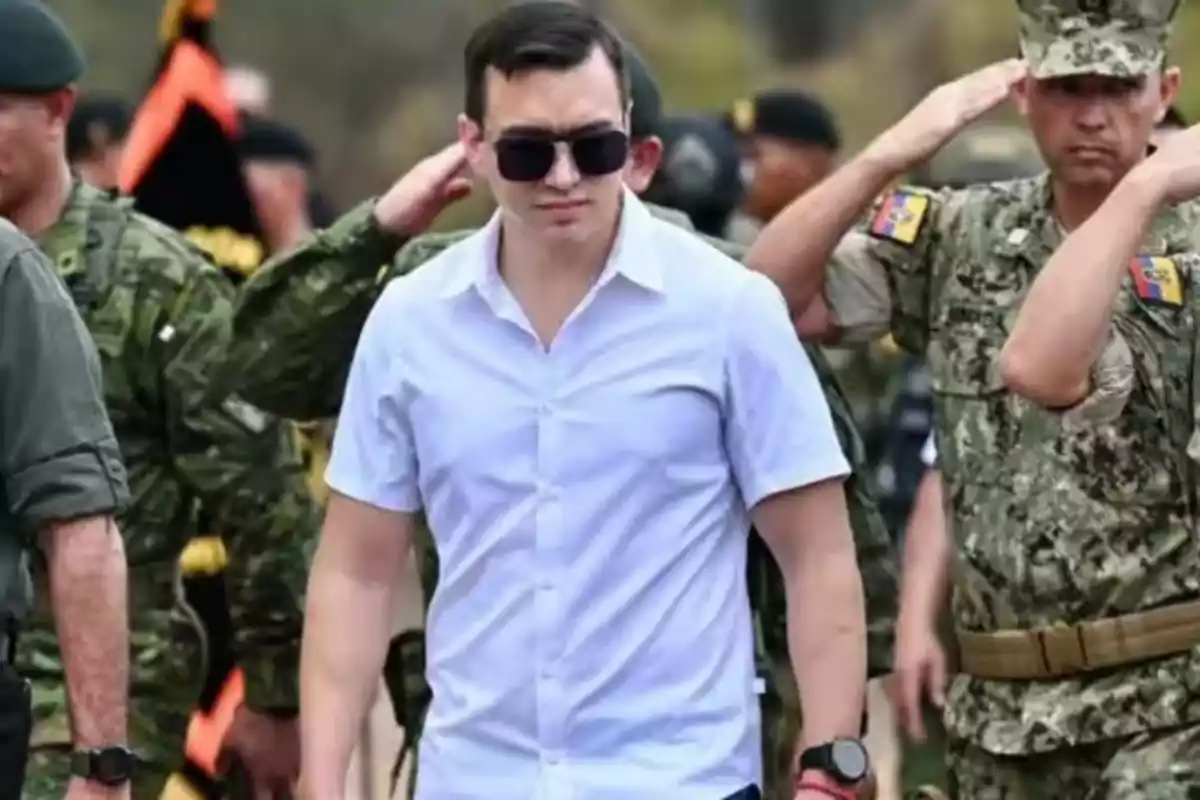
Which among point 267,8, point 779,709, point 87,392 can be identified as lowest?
point 267,8

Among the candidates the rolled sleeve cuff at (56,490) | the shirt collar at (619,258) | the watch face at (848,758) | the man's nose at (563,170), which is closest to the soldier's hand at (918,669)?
the watch face at (848,758)

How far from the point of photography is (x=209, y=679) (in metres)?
9.23

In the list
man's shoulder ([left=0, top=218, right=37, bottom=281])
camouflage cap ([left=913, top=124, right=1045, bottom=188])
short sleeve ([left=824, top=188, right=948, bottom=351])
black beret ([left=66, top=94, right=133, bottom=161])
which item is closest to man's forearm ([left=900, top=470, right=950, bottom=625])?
short sleeve ([left=824, top=188, right=948, bottom=351])

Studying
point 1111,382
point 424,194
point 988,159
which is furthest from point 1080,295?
point 988,159

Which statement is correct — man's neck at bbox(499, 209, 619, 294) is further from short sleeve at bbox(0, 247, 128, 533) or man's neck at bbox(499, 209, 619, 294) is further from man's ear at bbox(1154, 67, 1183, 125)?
man's ear at bbox(1154, 67, 1183, 125)

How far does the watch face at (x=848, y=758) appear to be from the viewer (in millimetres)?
5660

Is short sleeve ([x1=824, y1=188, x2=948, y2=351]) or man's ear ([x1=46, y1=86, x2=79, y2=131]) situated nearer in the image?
short sleeve ([x1=824, y1=188, x2=948, y2=351])

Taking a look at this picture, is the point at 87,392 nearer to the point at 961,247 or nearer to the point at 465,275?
the point at 465,275

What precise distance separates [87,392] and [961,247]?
1.60 meters

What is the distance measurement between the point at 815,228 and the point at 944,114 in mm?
299

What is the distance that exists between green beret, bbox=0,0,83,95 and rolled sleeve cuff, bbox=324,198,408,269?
22.9 inches

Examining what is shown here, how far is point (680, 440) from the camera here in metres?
5.65

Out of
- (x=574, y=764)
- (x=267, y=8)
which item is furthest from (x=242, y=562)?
(x=267, y=8)

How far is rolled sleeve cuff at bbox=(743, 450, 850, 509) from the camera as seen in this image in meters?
5.67
